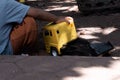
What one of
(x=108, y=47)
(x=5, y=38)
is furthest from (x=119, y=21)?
(x=5, y=38)

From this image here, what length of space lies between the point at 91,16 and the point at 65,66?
302 cm

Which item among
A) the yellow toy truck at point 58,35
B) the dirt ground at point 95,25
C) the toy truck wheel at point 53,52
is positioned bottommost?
the dirt ground at point 95,25

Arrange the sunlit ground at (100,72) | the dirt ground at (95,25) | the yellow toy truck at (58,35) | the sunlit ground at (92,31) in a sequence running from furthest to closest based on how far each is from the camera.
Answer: the sunlit ground at (92,31) < the dirt ground at (95,25) < the yellow toy truck at (58,35) < the sunlit ground at (100,72)

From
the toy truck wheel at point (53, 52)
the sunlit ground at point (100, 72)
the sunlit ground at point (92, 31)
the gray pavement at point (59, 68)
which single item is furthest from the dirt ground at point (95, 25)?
the sunlit ground at point (100, 72)

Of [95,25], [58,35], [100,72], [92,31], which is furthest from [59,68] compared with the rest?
[95,25]

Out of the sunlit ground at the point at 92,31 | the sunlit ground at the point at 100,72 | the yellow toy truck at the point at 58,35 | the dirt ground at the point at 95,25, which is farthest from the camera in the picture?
the sunlit ground at the point at 92,31

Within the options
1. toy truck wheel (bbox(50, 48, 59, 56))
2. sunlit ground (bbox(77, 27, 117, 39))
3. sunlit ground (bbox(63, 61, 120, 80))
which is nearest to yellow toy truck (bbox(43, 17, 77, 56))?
toy truck wheel (bbox(50, 48, 59, 56))

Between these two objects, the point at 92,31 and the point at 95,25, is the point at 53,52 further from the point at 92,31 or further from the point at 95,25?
the point at 95,25

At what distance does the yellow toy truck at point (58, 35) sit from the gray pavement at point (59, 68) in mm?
888

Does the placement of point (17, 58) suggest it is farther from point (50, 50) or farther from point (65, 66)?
point (50, 50)

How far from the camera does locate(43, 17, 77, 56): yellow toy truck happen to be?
4492 mm

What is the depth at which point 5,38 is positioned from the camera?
4.35 metres

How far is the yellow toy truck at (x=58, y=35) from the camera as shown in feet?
14.7

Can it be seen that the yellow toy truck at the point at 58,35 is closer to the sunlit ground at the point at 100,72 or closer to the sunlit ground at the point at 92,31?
the sunlit ground at the point at 92,31
